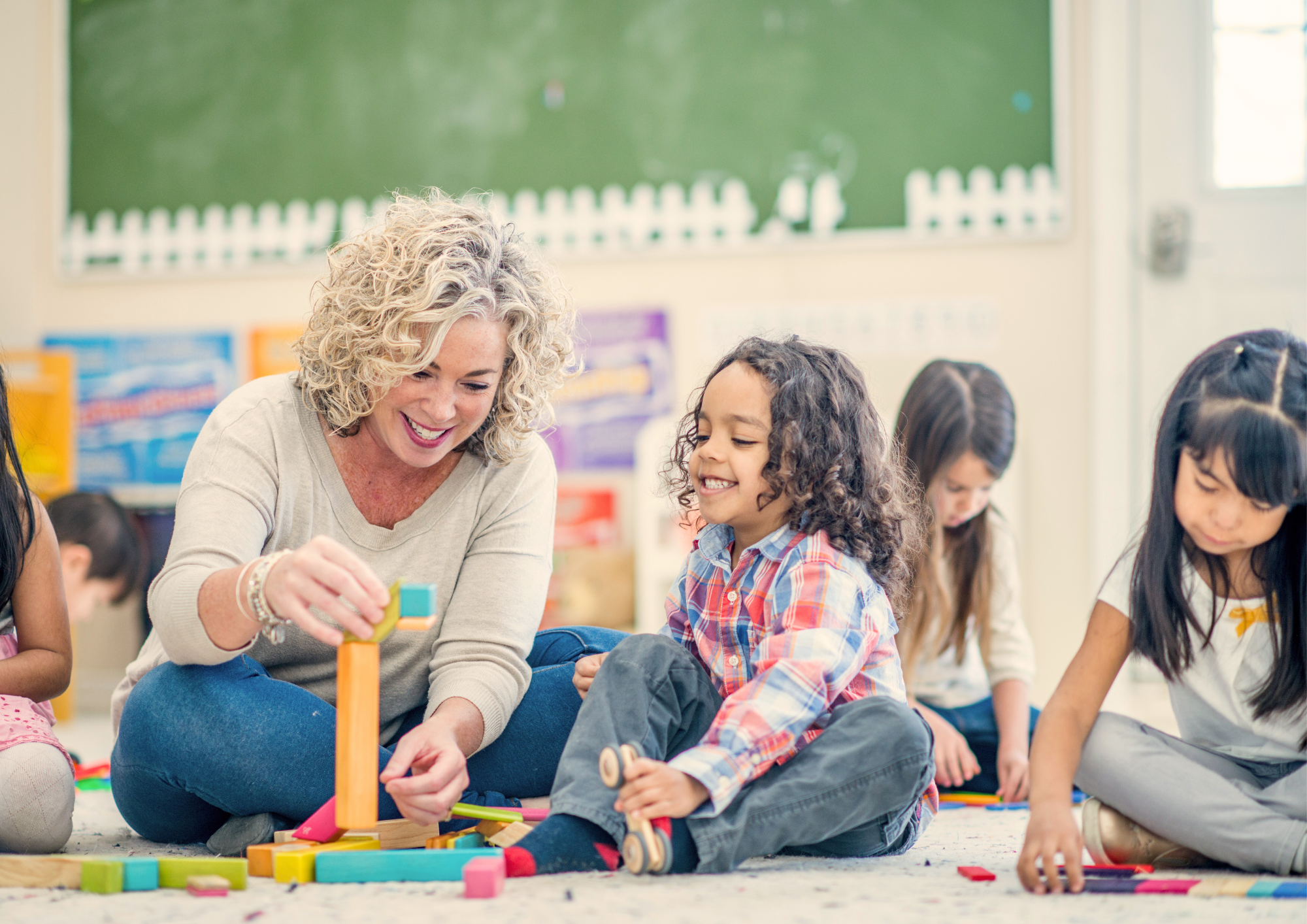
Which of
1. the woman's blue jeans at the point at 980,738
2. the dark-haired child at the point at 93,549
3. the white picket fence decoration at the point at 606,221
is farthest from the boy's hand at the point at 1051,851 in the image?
the dark-haired child at the point at 93,549

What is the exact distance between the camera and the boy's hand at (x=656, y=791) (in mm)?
953

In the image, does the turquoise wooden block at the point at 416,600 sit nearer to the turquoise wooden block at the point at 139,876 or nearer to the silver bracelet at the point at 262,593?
the silver bracelet at the point at 262,593

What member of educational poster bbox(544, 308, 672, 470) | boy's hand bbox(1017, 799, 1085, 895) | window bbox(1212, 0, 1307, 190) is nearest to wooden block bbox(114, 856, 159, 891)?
boy's hand bbox(1017, 799, 1085, 895)

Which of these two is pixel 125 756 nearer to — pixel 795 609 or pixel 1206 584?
pixel 795 609

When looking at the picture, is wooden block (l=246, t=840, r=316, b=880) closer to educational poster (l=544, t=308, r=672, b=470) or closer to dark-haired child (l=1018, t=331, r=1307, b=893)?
dark-haired child (l=1018, t=331, r=1307, b=893)

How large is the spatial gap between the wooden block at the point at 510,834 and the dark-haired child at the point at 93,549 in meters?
1.77

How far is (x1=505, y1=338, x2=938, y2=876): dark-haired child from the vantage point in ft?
3.28

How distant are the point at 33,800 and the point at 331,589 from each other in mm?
442

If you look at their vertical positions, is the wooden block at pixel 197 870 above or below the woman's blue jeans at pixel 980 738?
above

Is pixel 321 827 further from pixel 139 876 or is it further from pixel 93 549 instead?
pixel 93 549

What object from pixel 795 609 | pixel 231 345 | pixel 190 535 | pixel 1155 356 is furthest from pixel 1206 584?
pixel 231 345

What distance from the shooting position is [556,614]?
9.29 ft

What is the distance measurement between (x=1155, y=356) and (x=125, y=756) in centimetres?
235

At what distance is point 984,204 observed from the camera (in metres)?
2.78
